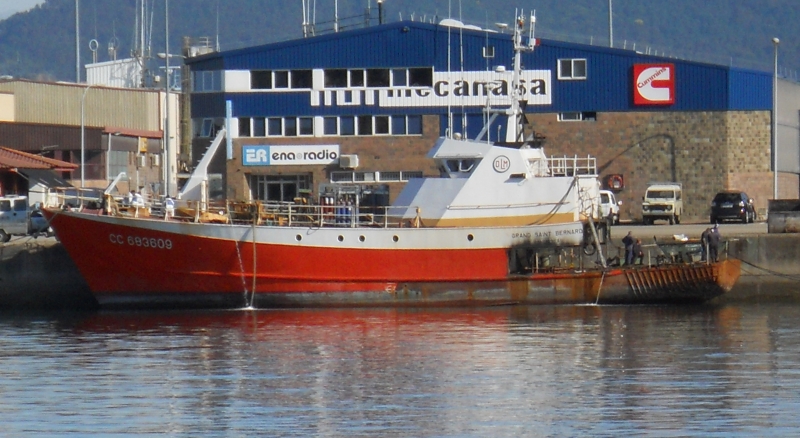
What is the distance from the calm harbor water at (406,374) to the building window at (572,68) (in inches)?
867

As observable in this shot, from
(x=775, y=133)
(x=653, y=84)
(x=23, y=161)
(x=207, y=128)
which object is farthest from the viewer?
(x=23, y=161)

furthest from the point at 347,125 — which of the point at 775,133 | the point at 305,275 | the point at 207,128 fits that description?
the point at 305,275

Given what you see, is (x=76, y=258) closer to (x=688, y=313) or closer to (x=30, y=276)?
(x=30, y=276)

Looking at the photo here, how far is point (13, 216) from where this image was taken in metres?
45.2

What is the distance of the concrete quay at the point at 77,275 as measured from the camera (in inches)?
1462

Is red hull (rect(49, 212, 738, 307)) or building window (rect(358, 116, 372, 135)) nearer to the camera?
red hull (rect(49, 212, 738, 307))

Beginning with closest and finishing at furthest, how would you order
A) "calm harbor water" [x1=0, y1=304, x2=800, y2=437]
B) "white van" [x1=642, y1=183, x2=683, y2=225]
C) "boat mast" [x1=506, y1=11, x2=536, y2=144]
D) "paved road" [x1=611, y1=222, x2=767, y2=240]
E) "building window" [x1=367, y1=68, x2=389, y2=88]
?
1. "calm harbor water" [x1=0, y1=304, x2=800, y2=437]
2. "boat mast" [x1=506, y1=11, x2=536, y2=144]
3. "paved road" [x1=611, y1=222, x2=767, y2=240]
4. "white van" [x1=642, y1=183, x2=683, y2=225]
5. "building window" [x1=367, y1=68, x2=389, y2=88]

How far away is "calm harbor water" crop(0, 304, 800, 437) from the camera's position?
63.1 feet

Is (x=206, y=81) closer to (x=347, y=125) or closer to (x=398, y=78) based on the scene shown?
(x=347, y=125)

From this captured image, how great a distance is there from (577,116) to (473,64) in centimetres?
497

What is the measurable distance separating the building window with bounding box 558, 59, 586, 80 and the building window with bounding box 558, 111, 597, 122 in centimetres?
156

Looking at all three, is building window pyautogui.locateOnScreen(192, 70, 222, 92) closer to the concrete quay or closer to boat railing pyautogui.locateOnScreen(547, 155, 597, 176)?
boat railing pyautogui.locateOnScreen(547, 155, 597, 176)

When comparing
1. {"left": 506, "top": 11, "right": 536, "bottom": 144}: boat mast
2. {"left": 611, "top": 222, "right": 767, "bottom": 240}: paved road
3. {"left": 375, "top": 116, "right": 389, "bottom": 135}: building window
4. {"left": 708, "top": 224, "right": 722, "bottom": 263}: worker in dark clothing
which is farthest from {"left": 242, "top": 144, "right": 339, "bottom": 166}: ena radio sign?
{"left": 708, "top": 224, "right": 722, "bottom": 263}: worker in dark clothing

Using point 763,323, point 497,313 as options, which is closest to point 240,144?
point 497,313
